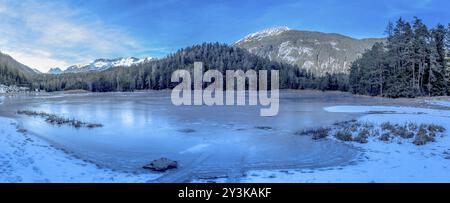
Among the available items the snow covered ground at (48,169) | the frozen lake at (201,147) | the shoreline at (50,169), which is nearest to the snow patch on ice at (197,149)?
the frozen lake at (201,147)

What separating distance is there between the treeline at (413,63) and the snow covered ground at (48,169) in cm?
6491

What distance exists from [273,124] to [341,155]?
35.8ft

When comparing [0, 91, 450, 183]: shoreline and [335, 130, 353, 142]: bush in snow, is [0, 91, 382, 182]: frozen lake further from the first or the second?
[335, 130, 353, 142]: bush in snow

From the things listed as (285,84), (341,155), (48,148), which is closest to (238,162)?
(341,155)

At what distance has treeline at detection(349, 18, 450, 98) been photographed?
68.2 metres

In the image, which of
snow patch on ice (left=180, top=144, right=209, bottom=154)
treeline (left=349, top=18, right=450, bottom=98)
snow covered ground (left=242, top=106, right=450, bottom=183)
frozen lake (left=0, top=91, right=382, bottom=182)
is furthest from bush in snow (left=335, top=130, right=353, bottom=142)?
treeline (left=349, top=18, right=450, bottom=98)

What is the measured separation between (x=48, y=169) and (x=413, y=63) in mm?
72952

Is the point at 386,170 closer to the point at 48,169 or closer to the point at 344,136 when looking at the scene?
the point at 344,136

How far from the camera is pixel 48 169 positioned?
11344mm

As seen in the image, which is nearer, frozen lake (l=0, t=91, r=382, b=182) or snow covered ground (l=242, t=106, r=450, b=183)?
A: snow covered ground (l=242, t=106, r=450, b=183)

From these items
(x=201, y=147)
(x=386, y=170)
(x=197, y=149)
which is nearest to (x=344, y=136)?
(x=386, y=170)

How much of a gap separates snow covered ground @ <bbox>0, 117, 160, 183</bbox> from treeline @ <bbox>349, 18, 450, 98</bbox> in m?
64.9

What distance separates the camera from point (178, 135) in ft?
66.8
